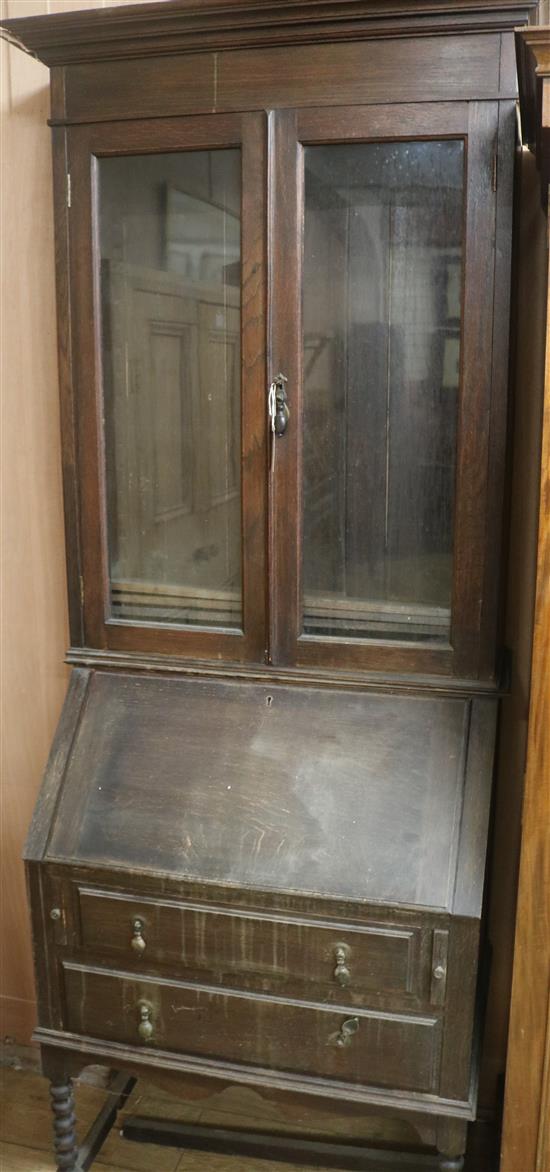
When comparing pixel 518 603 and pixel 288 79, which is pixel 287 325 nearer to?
pixel 288 79

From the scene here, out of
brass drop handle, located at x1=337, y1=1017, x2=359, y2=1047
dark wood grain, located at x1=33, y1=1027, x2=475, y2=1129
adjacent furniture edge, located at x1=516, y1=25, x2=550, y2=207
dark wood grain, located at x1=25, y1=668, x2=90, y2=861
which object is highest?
adjacent furniture edge, located at x1=516, y1=25, x2=550, y2=207

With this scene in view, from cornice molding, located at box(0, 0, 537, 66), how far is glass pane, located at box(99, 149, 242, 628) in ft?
0.56

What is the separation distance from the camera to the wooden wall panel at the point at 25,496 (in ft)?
6.42

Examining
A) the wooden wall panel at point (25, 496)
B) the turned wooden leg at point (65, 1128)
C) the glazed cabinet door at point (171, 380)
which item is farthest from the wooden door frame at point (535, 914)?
the wooden wall panel at point (25, 496)

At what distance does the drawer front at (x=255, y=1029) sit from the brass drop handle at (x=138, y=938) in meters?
0.06

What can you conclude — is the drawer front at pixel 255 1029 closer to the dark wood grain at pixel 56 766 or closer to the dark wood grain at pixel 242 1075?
the dark wood grain at pixel 242 1075

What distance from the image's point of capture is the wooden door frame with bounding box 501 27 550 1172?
1396 mm

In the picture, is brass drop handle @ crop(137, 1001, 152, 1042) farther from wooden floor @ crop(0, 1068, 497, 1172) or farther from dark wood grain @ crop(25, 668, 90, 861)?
wooden floor @ crop(0, 1068, 497, 1172)

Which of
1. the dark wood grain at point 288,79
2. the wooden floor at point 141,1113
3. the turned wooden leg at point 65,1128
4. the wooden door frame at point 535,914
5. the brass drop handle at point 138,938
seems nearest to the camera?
the wooden door frame at point 535,914

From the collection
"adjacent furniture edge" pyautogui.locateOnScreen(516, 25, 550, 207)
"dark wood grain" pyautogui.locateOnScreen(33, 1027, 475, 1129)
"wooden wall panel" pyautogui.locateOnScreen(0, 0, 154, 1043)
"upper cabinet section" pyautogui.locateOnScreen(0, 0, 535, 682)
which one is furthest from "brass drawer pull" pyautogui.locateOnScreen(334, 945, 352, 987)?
"adjacent furniture edge" pyautogui.locateOnScreen(516, 25, 550, 207)

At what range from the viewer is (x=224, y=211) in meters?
1.66

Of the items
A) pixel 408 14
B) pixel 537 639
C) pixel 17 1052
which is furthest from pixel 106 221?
pixel 17 1052

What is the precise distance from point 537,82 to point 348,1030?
1.36 m

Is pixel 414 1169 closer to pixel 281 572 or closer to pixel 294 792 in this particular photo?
pixel 294 792
